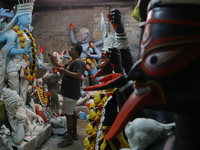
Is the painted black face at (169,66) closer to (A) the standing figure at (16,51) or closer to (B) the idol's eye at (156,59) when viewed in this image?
(B) the idol's eye at (156,59)

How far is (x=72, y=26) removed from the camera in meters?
6.95

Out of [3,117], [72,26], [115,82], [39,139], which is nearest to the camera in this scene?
[115,82]

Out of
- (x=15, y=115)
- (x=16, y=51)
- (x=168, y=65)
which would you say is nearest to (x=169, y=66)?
(x=168, y=65)

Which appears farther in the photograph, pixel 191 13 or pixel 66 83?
pixel 66 83

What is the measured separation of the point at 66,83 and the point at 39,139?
3.18ft

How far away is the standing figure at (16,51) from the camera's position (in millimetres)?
2895

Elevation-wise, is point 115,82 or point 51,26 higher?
point 51,26

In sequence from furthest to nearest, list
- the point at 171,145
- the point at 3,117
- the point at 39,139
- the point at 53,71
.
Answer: the point at 53,71 < the point at 39,139 < the point at 3,117 < the point at 171,145

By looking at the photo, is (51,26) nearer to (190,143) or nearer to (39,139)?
(39,139)

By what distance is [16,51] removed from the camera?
2.93m

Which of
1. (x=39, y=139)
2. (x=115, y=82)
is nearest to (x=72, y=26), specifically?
(x=39, y=139)

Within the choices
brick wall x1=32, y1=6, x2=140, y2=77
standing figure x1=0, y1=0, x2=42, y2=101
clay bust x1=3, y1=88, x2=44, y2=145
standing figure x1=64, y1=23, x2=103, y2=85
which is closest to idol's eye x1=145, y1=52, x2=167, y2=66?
clay bust x1=3, y1=88, x2=44, y2=145

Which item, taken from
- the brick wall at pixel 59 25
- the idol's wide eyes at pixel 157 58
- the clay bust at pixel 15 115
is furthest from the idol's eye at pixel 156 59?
the brick wall at pixel 59 25

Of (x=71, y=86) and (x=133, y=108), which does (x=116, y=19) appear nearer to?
(x=133, y=108)
